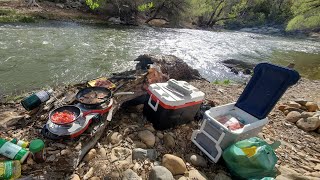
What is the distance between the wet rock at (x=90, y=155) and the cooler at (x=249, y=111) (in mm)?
1362

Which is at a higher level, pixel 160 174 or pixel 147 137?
pixel 160 174

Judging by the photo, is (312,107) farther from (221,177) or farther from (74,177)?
(74,177)

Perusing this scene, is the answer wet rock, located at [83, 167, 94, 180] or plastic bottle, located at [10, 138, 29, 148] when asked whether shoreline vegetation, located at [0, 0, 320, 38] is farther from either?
wet rock, located at [83, 167, 94, 180]

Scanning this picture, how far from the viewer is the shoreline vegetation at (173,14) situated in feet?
50.1

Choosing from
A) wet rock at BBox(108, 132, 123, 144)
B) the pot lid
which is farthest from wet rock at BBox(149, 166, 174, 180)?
the pot lid

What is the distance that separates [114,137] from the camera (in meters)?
3.16

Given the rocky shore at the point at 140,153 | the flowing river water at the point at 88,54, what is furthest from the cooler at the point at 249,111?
the flowing river water at the point at 88,54

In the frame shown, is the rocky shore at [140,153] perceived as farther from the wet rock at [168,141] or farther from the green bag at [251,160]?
the green bag at [251,160]

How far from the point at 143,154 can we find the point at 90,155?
649mm

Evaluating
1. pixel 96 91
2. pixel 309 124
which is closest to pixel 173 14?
pixel 309 124

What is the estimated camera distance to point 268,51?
14.2 m

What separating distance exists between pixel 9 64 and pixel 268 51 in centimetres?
1356

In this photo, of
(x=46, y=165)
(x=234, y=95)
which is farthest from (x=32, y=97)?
(x=234, y=95)

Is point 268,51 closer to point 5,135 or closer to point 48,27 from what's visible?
point 48,27
